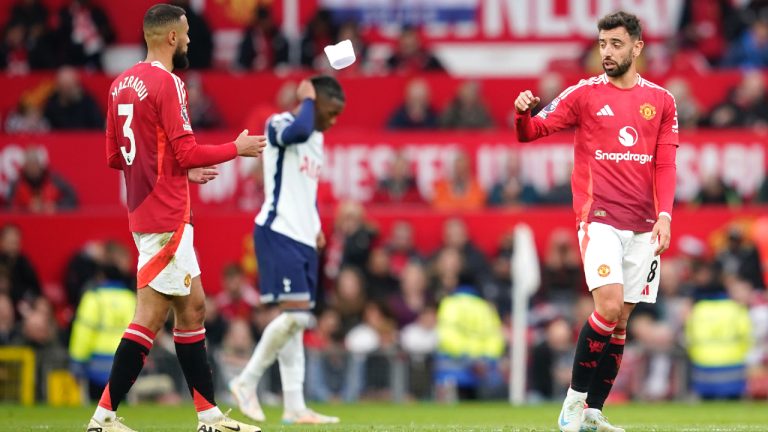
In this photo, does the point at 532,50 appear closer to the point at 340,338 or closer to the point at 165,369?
→ the point at 340,338

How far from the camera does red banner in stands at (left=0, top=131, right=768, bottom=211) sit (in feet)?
62.3

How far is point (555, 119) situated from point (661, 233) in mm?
1011

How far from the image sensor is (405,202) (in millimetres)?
19078

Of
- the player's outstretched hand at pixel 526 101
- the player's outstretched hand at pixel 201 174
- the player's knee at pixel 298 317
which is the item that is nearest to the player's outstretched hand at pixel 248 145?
the player's outstretched hand at pixel 201 174

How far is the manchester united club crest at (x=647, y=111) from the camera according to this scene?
9.42 m

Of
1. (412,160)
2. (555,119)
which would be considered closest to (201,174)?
(555,119)

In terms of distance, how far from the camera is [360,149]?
19234 mm

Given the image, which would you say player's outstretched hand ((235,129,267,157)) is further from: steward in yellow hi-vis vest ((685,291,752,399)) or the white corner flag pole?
steward in yellow hi-vis vest ((685,291,752,399))

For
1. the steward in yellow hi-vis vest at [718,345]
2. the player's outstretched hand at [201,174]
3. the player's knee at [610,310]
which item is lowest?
the steward in yellow hi-vis vest at [718,345]

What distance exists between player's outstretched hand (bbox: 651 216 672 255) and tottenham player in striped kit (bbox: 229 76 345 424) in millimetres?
3275

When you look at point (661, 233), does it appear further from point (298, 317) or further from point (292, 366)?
point (292, 366)

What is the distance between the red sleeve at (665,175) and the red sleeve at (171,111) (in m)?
2.98

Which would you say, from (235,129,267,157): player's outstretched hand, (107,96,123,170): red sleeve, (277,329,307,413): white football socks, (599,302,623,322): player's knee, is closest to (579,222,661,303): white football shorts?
(599,302,623,322): player's knee

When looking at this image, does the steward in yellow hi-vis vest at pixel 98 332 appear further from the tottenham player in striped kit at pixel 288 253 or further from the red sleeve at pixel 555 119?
the red sleeve at pixel 555 119
